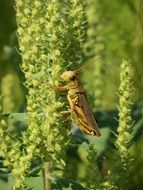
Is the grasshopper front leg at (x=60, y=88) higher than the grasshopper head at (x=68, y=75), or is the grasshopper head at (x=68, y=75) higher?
the grasshopper head at (x=68, y=75)

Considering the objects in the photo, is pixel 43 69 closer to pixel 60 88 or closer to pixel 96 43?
pixel 60 88

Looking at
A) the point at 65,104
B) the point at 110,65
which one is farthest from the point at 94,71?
the point at 65,104

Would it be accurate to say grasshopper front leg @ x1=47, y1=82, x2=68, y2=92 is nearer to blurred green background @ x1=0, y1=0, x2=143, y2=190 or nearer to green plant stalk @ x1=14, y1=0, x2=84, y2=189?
green plant stalk @ x1=14, y1=0, x2=84, y2=189

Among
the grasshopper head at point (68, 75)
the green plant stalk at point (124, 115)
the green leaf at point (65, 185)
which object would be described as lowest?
the green leaf at point (65, 185)

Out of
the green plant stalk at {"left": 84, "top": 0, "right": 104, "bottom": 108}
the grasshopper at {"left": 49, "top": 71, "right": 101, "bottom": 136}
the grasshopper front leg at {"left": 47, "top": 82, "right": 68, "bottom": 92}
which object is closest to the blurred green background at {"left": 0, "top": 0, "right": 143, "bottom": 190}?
the green plant stalk at {"left": 84, "top": 0, "right": 104, "bottom": 108}

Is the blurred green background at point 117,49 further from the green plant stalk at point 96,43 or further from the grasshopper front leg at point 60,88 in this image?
the grasshopper front leg at point 60,88

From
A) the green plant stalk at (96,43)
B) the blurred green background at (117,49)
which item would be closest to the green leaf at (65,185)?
the green plant stalk at (96,43)

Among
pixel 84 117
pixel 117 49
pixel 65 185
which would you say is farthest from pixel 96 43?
pixel 65 185

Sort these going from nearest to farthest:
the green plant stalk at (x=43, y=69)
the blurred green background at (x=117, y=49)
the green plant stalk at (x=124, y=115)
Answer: the green plant stalk at (x=43, y=69), the green plant stalk at (x=124, y=115), the blurred green background at (x=117, y=49)

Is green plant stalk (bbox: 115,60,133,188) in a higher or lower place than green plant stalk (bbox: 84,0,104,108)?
lower
